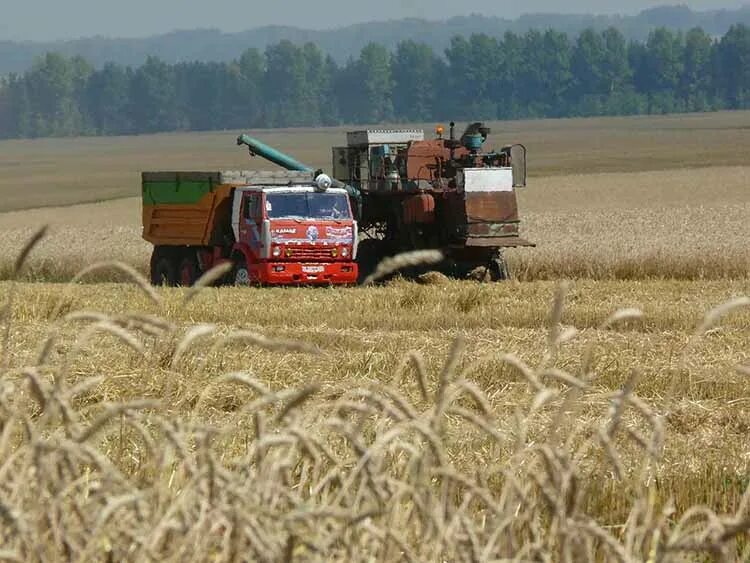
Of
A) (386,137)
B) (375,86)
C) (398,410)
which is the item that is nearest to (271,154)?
(386,137)

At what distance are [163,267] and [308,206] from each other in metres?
3.62

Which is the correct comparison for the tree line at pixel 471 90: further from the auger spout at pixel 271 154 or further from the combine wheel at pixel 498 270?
the combine wheel at pixel 498 270

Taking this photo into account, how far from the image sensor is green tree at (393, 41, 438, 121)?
189m

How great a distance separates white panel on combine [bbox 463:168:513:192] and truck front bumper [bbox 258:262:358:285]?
2127 millimetres

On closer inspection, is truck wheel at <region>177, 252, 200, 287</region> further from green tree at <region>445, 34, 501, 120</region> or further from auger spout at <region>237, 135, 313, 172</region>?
green tree at <region>445, 34, 501, 120</region>

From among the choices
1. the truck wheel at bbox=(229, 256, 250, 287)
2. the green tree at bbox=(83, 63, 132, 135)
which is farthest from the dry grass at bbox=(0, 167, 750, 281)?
the green tree at bbox=(83, 63, 132, 135)

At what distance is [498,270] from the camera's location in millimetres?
24203

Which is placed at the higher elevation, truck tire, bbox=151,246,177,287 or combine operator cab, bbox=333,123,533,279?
combine operator cab, bbox=333,123,533,279

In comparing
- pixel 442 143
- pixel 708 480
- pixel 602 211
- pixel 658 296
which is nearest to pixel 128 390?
pixel 708 480

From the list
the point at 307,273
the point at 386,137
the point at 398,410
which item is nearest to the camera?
the point at 398,410

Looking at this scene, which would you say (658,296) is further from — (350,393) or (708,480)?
(350,393)

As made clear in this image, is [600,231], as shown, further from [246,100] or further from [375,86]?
[246,100]

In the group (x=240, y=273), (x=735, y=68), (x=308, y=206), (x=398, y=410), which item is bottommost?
(x=240, y=273)

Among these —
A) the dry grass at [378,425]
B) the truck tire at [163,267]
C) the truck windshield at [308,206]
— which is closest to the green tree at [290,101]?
the truck tire at [163,267]
